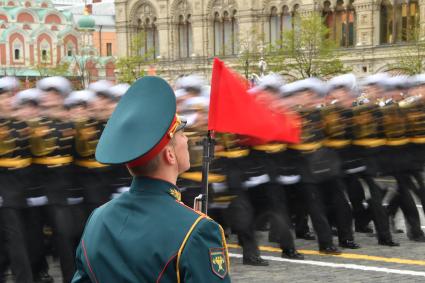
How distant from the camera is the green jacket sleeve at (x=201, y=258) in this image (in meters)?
2.25

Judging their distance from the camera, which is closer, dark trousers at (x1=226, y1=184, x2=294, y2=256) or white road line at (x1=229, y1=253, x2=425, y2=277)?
white road line at (x1=229, y1=253, x2=425, y2=277)

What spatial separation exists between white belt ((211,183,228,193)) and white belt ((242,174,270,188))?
0.24 metres

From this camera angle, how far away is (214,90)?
4.24 metres

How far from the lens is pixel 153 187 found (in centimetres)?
242

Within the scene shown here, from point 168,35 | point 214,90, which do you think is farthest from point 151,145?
point 168,35

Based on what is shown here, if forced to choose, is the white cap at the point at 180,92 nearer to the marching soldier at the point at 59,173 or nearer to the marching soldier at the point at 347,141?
the marching soldier at the point at 59,173

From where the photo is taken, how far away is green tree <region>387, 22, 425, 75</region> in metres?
38.3

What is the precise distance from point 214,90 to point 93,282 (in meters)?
1.99

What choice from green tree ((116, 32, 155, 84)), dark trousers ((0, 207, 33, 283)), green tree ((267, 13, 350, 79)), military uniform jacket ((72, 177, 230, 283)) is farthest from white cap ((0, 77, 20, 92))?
green tree ((116, 32, 155, 84))

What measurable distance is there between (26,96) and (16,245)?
1558mm

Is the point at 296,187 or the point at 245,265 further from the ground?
the point at 296,187

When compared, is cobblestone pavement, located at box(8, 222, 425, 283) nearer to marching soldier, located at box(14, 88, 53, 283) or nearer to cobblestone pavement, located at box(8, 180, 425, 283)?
cobblestone pavement, located at box(8, 180, 425, 283)

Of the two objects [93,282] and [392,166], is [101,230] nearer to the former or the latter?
[93,282]

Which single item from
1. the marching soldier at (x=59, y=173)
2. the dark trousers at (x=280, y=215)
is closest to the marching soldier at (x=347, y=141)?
the dark trousers at (x=280, y=215)
